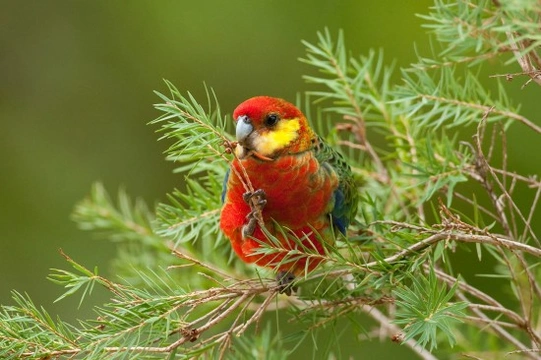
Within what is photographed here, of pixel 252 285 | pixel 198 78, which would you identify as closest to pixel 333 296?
pixel 252 285

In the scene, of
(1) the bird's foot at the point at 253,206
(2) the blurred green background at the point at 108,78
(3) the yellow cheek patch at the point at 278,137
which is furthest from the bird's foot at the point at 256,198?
(2) the blurred green background at the point at 108,78

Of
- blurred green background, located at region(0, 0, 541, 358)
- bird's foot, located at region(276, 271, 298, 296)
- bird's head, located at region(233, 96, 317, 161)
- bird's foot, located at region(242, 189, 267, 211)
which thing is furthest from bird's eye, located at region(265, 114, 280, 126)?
blurred green background, located at region(0, 0, 541, 358)

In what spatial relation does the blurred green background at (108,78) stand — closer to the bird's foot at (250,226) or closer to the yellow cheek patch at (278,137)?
the yellow cheek patch at (278,137)

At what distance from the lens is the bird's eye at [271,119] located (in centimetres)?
194

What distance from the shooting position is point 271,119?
1948 millimetres

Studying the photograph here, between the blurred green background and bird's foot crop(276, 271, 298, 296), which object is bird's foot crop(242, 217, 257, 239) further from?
the blurred green background

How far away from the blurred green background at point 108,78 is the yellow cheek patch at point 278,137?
2268 mm

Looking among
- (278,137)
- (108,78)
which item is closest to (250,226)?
(278,137)

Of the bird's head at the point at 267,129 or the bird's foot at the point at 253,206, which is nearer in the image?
the bird's foot at the point at 253,206

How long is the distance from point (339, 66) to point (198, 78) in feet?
8.82

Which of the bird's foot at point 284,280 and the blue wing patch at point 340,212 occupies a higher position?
the blue wing patch at point 340,212

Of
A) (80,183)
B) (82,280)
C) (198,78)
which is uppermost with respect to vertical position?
(82,280)

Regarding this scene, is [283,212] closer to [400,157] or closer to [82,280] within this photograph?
[400,157]

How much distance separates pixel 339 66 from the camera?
6.88ft
